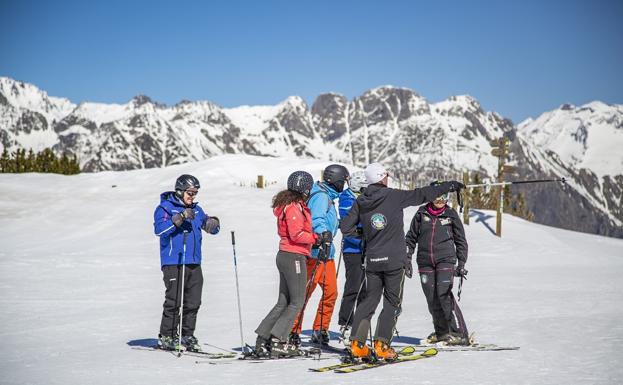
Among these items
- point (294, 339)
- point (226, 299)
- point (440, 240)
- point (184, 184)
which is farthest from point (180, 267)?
Result: point (226, 299)

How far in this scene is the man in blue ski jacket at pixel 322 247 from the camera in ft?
29.6

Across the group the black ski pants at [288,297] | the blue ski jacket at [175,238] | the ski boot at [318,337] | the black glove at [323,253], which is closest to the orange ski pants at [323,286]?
the ski boot at [318,337]

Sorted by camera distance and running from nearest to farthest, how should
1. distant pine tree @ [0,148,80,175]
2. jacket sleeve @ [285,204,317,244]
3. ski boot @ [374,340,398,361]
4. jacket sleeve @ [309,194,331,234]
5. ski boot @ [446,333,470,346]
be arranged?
ski boot @ [374,340,398,361], jacket sleeve @ [285,204,317,244], jacket sleeve @ [309,194,331,234], ski boot @ [446,333,470,346], distant pine tree @ [0,148,80,175]

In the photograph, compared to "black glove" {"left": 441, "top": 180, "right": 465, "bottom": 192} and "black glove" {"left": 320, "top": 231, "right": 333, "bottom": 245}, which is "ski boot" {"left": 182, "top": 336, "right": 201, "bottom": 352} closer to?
"black glove" {"left": 320, "top": 231, "right": 333, "bottom": 245}

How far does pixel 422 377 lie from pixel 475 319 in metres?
4.67

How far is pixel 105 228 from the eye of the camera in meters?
28.2

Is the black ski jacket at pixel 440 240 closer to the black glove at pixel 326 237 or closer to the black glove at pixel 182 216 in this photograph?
the black glove at pixel 326 237

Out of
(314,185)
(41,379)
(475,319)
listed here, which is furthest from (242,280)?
(41,379)

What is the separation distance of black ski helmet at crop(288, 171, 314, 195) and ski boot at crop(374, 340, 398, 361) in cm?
204

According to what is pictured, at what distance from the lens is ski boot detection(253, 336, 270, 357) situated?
8818 millimetres

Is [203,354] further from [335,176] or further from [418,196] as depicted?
[418,196]

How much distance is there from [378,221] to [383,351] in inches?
62.4

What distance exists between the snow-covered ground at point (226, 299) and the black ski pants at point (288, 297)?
0.40 meters

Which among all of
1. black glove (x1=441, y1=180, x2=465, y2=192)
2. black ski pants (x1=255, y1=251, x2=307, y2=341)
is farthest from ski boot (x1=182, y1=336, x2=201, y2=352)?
black glove (x1=441, y1=180, x2=465, y2=192)
